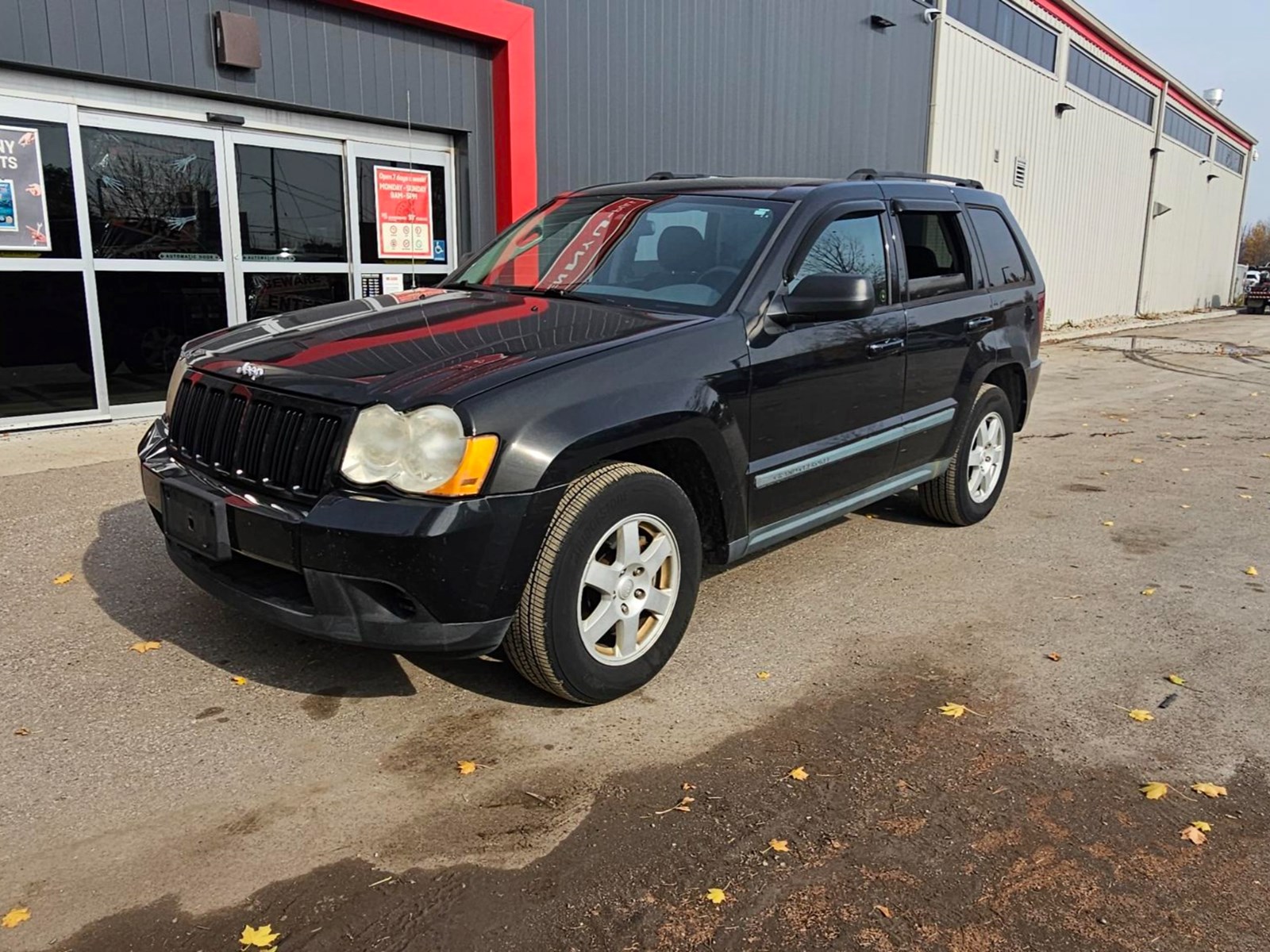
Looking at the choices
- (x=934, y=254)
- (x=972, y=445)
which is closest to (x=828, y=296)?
(x=934, y=254)

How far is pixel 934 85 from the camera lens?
57.5 ft

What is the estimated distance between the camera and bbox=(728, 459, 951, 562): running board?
4.01 metres

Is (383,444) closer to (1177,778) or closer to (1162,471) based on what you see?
(1177,778)

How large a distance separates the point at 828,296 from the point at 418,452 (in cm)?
179

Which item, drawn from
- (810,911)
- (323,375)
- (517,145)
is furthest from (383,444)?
(517,145)

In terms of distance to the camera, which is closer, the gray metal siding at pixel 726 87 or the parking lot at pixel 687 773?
the parking lot at pixel 687 773

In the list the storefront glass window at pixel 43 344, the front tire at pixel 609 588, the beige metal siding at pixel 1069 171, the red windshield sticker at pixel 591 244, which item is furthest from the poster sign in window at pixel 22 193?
the beige metal siding at pixel 1069 171

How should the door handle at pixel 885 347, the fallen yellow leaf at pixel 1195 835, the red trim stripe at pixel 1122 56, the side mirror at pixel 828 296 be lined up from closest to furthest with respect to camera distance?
the fallen yellow leaf at pixel 1195 835 < the side mirror at pixel 828 296 < the door handle at pixel 885 347 < the red trim stripe at pixel 1122 56

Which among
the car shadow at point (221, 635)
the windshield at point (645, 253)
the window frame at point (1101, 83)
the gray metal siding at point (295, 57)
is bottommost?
the car shadow at point (221, 635)

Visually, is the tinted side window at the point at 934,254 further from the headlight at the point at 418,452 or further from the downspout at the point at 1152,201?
the downspout at the point at 1152,201

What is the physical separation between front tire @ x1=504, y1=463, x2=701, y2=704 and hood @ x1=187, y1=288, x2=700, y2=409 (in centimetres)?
48

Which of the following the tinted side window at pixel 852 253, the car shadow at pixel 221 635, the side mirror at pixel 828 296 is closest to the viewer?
the car shadow at pixel 221 635

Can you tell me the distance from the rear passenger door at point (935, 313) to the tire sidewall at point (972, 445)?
0.99 feet

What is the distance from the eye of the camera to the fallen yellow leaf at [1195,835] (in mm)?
2803
